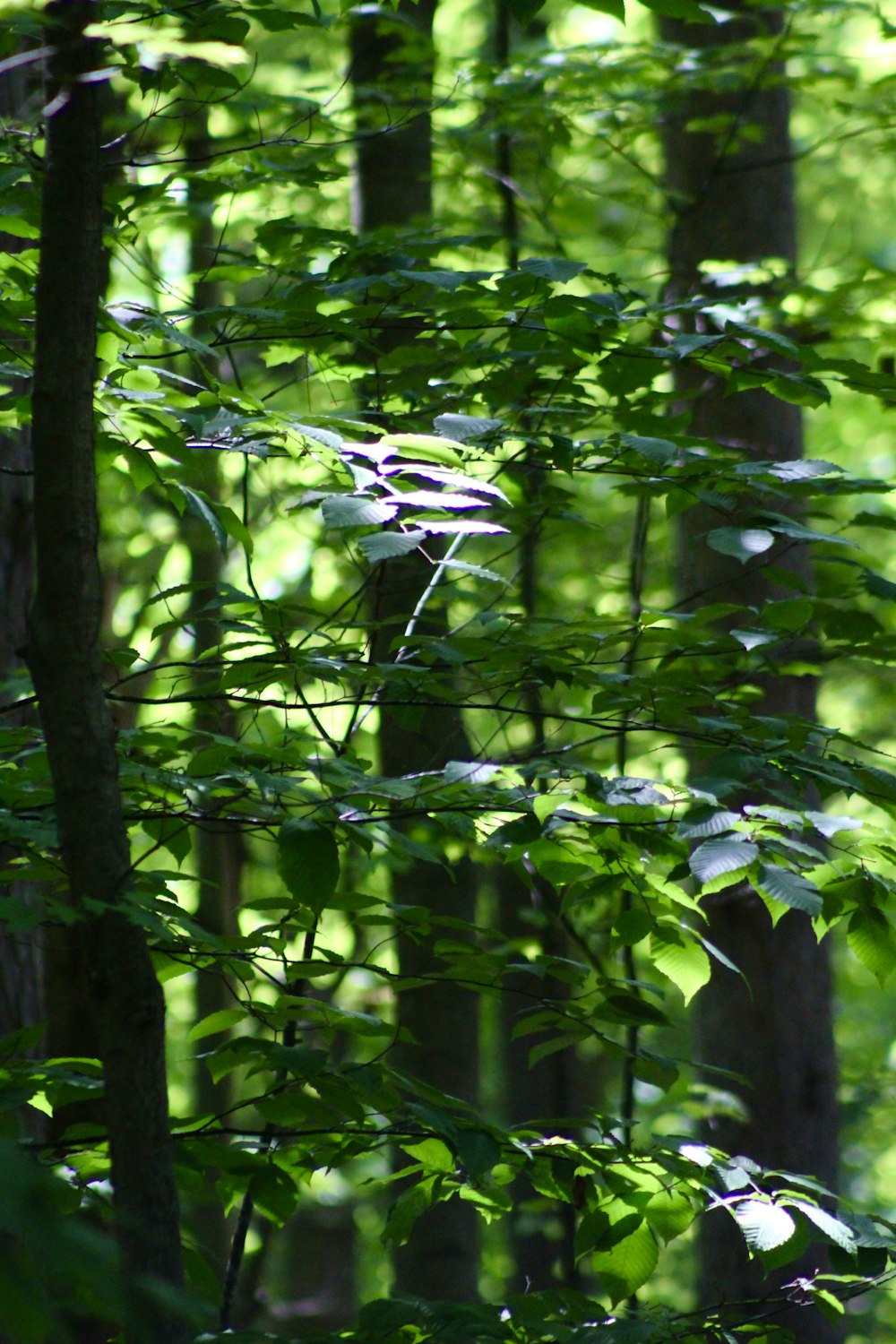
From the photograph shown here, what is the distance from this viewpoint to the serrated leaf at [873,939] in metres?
1.53

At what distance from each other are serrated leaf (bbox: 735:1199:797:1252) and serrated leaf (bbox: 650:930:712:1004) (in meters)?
0.28

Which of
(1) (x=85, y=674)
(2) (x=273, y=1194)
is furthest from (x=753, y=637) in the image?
(2) (x=273, y=1194)

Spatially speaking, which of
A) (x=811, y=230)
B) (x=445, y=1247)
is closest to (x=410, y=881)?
(x=445, y=1247)

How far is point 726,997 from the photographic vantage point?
3523 millimetres

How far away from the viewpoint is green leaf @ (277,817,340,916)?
52.9 inches

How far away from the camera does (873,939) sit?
1.53 metres

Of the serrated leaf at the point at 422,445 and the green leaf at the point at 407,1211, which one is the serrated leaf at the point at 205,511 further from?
the green leaf at the point at 407,1211

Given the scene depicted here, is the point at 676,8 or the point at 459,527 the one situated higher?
the point at 676,8

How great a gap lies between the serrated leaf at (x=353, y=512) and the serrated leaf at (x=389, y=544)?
0.10 feet

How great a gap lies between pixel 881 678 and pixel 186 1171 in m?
5.24

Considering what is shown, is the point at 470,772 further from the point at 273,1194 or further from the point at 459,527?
the point at 273,1194

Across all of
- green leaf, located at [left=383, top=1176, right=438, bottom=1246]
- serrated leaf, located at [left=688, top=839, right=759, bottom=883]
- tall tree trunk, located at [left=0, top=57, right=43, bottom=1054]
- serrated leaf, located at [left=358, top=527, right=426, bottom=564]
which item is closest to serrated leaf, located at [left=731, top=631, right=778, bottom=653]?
serrated leaf, located at [left=688, top=839, right=759, bottom=883]

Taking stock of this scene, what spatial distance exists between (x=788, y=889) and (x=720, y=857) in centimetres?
9

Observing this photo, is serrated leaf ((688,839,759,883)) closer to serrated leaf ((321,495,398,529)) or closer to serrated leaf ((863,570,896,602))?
serrated leaf ((321,495,398,529))
